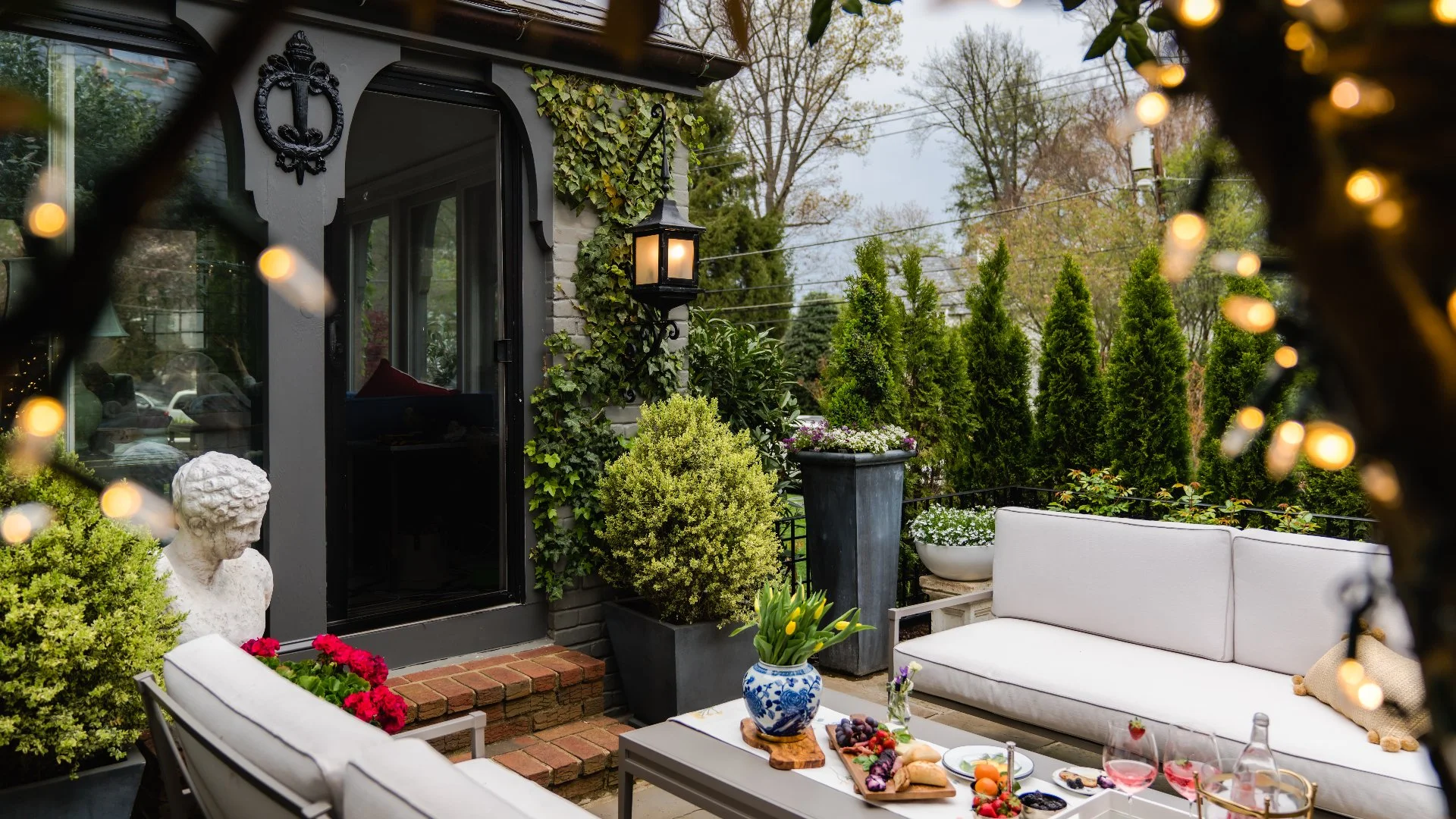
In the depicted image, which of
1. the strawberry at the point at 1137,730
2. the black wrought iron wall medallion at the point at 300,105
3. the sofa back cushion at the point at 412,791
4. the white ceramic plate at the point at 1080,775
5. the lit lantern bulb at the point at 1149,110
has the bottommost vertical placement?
the white ceramic plate at the point at 1080,775

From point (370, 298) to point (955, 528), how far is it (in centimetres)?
309

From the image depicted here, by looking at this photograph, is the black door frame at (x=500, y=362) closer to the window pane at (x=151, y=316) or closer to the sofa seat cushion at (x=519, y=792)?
the window pane at (x=151, y=316)

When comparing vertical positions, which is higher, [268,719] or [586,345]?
[586,345]

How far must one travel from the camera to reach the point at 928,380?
20.9 ft

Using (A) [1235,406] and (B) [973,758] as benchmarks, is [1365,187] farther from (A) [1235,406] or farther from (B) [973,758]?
(A) [1235,406]

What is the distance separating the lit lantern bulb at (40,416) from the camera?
41 cm

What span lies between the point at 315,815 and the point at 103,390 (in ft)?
8.50

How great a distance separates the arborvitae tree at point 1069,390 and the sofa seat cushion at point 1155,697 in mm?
2154

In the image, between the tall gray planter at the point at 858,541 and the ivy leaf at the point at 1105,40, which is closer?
the ivy leaf at the point at 1105,40

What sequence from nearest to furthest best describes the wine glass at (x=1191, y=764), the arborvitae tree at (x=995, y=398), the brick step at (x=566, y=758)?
the wine glass at (x=1191, y=764) → the brick step at (x=566, y=758) → the arborvitae tree at (x=995, y=398)

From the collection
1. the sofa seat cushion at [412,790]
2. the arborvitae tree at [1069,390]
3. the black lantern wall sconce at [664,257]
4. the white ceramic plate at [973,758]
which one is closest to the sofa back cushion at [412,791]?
the sofa seat cushion at [412,790]

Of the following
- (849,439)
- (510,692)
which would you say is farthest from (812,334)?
(510,692)

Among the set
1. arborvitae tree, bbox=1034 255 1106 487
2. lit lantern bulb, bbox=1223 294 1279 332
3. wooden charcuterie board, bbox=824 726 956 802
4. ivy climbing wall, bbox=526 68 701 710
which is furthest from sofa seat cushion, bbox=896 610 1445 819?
lit lantern bulb, bbox=1223 294 1279 332

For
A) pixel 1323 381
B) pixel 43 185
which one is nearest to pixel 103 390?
pixel 43 185
